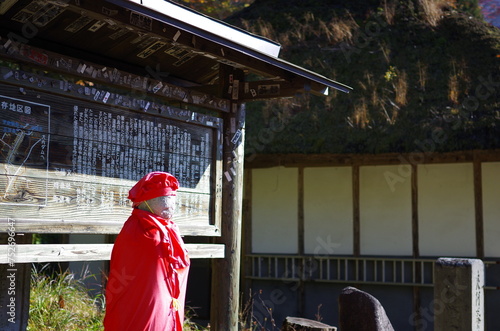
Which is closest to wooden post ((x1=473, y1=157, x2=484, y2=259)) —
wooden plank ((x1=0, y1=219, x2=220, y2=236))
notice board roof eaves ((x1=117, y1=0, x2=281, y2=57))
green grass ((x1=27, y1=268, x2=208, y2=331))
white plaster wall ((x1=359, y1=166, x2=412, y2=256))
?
white plaster wall ((x1=359, y1=166, x2=412, y2=256))

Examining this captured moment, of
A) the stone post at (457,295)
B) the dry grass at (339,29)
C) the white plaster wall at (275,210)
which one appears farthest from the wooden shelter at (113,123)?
the dry grass at (339,29)

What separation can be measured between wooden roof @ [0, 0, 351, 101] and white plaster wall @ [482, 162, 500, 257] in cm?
437

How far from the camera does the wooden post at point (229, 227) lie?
545 centimetres

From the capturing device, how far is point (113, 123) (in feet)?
15.0

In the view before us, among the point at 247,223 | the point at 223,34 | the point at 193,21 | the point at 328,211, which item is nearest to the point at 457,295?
the point at 223,34

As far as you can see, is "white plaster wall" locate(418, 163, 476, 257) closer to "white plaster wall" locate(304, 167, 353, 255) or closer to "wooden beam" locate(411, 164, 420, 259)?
"wooden beam" locate(411, 164, 420, 259)

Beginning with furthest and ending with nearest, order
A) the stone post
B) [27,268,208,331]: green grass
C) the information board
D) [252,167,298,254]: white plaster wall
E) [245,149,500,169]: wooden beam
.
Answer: [252,167,298,254]: white plaster wall, [245,149,500,169]: wooden beam, [27,268,208,331]: green grass, the stone post, the information board

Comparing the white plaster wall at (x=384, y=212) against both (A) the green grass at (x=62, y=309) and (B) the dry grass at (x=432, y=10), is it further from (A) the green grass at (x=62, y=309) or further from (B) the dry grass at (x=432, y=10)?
(A) the green grass at (x=62, y=309)

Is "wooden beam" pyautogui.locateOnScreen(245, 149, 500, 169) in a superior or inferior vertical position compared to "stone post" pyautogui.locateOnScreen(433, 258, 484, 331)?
superior

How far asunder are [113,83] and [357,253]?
581 centimetres

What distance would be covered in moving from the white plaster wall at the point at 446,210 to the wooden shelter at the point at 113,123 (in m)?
4.35

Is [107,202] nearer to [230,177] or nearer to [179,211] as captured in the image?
[179,211]

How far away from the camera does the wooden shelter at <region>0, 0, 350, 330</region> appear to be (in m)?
3.93

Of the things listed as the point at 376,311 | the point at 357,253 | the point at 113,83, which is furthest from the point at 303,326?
the point at 357,253
